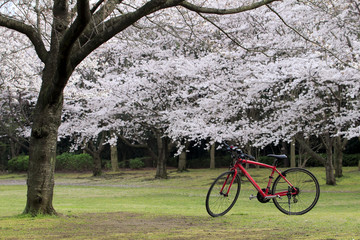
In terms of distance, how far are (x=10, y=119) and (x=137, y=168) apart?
1119 centimetres

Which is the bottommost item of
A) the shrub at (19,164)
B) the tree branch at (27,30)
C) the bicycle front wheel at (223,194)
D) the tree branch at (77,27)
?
the bicycle front wheel at (223,194)

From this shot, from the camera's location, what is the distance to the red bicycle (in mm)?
6609

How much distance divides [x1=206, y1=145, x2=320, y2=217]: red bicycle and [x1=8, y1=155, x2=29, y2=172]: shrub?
2980cm

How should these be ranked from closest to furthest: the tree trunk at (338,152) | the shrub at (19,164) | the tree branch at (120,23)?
1. the tree branch at (120,23)
2. the tree trunk at (338,152)
3. the shrub at (19,164)

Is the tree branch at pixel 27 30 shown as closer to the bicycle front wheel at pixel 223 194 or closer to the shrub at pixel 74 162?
the bicycle front wheel at pixel 223 194

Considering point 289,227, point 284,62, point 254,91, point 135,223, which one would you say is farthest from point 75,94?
point 289,227

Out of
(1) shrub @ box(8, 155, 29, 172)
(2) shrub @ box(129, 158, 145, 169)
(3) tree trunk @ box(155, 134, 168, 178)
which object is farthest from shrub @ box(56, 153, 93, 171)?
(3) tree trunk @ box(155, 134, 168, 178)

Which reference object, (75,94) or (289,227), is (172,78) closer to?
(75,94)

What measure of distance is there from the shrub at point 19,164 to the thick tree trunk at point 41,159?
91.9 feet

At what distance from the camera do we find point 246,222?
6.27 meters

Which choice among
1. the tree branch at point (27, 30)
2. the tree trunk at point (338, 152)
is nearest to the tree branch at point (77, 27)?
the tree branch at point (27, 30)

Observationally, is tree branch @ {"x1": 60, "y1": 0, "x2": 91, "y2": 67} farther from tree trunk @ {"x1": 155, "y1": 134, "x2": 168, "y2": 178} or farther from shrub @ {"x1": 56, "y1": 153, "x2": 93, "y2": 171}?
shrub @ {"x1": 56, "y1": 153, "x2": 93, "y2": 171}

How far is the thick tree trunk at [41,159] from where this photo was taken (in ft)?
23.8

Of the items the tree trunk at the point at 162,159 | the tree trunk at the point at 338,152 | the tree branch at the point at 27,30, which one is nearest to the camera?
the tree branch at the point at 27,30
